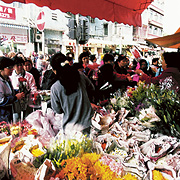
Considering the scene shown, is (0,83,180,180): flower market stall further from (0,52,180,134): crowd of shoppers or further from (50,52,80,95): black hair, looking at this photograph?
(50,52,80,95): black hair

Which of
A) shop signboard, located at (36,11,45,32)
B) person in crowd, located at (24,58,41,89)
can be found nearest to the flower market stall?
person in crowd, located at (24,58,41,89)

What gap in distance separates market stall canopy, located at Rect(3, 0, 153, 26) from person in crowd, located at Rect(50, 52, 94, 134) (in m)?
1.09

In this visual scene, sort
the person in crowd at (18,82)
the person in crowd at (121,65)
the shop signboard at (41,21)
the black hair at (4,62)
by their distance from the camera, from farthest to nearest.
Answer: the shop signboard at (41,21), the person in crowd at (121,65), the person in crowd at (18,82), the black hair at (4,62)

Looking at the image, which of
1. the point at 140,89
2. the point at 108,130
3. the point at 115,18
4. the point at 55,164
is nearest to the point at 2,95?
the point at 108,130

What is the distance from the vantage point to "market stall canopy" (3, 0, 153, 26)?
2611 mm

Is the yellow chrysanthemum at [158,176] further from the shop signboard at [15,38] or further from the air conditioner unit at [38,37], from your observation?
the air conditioner unit at [38,37]

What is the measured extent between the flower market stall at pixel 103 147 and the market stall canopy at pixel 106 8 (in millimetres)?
1519

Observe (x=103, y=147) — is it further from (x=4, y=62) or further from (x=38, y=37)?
(x=38, y=37)

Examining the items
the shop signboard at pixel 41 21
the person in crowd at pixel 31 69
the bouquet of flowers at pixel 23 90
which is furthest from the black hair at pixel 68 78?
the shop signboard at pixel 41 21

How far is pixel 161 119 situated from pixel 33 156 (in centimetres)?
128

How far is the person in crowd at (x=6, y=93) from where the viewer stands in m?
2.52

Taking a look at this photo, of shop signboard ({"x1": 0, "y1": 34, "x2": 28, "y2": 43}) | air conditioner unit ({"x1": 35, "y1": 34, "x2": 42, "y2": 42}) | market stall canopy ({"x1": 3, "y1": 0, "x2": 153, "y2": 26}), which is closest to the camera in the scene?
market stall canopy ({"x1": 3, "y1": 0, "x2": 153, "y2": 26})

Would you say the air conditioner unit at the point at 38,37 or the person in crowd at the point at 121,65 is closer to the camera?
the person in crowd at the point at 121,65

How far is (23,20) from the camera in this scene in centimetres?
1634
